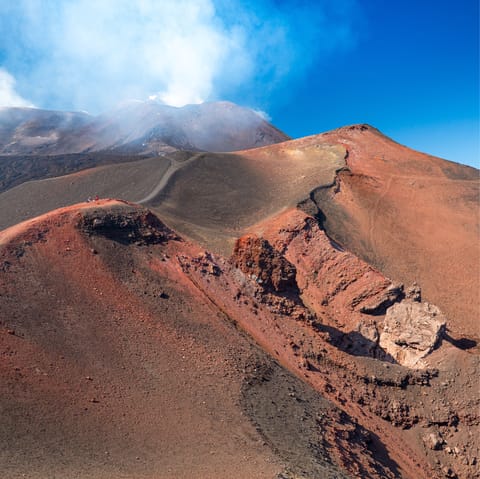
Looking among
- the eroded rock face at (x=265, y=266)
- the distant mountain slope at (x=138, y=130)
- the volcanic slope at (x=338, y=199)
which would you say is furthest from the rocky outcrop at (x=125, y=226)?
the distant mountain slope at (x=138, y=130)

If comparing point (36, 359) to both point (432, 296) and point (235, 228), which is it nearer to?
point (235, 228)

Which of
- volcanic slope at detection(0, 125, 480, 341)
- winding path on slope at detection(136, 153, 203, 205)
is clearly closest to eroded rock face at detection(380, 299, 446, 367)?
volcanic slope at detection(0, 125, 480, 341)

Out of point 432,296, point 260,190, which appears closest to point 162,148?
point 260,190

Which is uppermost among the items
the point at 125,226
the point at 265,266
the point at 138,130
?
the point at 138,130

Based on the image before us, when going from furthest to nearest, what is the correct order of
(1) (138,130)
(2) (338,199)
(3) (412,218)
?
1. (1) (138,130)
2. (3) (412,218)
3. (2) (338,199)

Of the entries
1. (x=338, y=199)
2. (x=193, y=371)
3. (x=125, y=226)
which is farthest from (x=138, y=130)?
(x=193, y=371)

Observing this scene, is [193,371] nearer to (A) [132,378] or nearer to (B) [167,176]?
(A) [132,378]

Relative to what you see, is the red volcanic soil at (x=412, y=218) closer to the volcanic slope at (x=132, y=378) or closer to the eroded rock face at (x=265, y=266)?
the eroded rock face at (x=265, y=266)
